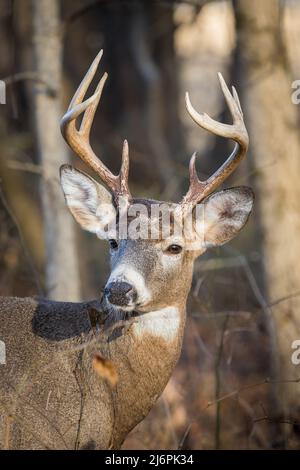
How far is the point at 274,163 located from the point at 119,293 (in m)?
2.87

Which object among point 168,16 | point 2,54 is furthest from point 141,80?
point 2,54

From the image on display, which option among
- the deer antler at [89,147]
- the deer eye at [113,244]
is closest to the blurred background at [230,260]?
the deer eye at [113,244]

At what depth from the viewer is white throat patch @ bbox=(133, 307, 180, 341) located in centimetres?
547

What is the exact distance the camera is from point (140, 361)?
5469mm

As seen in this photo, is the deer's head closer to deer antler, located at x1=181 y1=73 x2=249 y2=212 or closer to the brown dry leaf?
deer antler, located at x1=181 y1=73 x2=249 y2=212

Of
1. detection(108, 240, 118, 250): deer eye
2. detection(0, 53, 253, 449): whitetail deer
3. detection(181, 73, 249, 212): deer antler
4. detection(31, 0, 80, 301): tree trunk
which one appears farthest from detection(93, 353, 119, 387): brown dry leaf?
detection(31, 0, 80, 301): tree trunk

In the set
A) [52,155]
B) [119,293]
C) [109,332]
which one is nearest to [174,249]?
[109,332]

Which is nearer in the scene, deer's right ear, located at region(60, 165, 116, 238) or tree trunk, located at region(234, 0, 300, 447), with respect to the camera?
deer's right ear, located at region(60, 165, 116, 238)

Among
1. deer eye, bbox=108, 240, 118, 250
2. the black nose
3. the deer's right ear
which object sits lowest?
the black nose

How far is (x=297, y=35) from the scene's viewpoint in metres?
10.8

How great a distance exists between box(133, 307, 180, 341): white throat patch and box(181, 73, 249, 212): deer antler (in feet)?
2.52

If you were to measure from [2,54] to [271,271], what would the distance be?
46.0ft

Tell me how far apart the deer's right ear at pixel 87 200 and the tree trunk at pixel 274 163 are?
189 centimetres

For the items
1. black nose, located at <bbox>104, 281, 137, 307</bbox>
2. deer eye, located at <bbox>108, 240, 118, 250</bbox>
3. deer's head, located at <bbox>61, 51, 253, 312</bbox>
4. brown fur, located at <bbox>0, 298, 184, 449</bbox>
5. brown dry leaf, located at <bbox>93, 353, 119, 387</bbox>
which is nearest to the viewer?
brown dry leaf, located at <bbox>93, 353, 119, 387</bbox>
